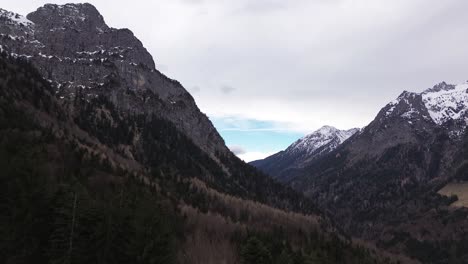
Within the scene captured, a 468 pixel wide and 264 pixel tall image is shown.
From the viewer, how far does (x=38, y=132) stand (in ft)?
555

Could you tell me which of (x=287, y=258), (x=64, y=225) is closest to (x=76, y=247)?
(x=64, y=225)

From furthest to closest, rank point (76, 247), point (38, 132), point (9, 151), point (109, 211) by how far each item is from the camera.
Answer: point (38, 132) < point (9, 151) < point (109, 211) < point (76, 247)

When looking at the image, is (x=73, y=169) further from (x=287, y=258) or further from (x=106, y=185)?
(x=287, y=258)

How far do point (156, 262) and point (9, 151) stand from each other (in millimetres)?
54346

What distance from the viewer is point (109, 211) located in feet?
282

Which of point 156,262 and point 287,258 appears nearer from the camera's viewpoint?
point 156,262

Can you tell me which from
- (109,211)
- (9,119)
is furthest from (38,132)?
(109,211)

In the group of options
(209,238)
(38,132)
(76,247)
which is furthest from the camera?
(209,238)

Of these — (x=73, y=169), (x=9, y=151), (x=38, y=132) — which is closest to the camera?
(x=9, y=151)

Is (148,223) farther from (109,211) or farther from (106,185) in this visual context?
(106,185)

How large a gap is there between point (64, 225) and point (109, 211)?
38.9 feet

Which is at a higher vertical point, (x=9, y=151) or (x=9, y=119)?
(x=9, y=119)

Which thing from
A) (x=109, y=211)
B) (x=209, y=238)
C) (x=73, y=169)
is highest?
(x=73, y=169)

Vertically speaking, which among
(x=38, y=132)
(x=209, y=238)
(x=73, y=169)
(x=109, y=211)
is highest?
(x=38, y=132)
